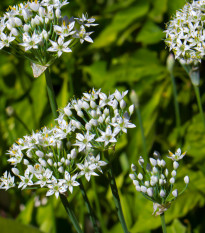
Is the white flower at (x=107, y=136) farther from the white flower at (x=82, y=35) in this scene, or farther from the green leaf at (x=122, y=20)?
the green leaf at (x=122, y=20)

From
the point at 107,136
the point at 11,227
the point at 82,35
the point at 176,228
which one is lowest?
the point at 176,228

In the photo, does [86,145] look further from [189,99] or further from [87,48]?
[87,48]

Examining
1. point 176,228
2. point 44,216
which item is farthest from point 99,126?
point 44,216

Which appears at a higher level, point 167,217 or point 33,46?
point 33,46

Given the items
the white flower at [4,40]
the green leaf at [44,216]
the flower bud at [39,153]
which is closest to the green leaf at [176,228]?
the green leaf at [44,216]

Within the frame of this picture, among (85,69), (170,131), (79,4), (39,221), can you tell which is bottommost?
(39,221)

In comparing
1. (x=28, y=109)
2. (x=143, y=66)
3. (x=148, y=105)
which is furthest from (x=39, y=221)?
(x=143, y=66)

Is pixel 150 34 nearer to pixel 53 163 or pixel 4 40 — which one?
pixel 4 40
